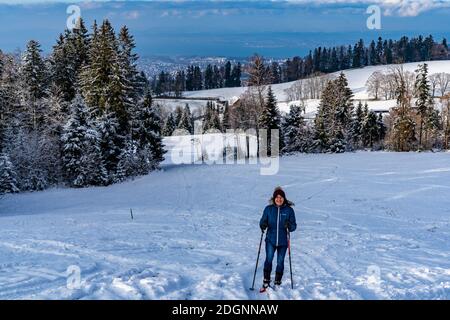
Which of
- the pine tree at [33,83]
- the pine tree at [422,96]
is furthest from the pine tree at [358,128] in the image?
the pine tree at [33,83]

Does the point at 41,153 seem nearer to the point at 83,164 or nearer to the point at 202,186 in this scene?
the point at 83,164

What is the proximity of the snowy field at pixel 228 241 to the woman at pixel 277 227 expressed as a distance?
1.76ft

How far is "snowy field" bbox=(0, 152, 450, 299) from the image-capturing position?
9.89 m

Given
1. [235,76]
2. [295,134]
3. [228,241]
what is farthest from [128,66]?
[235,76]

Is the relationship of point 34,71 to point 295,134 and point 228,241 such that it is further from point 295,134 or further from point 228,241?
point 228,241

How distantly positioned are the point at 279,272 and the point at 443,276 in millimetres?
4261

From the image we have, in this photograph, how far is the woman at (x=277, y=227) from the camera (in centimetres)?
998

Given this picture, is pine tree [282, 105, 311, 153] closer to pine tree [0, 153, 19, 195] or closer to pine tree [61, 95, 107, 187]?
pine tree [61, 95, 107, 187]

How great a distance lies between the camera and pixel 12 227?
751 inches

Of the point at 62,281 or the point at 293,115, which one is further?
the point at 293,115

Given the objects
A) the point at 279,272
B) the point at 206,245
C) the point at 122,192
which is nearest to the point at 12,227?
the point at 206,245

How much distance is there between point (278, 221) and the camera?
10.0 m

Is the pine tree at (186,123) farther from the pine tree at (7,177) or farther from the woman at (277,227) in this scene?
the woman at (277,227)

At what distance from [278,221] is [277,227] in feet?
0.49
